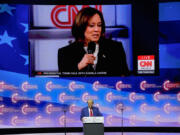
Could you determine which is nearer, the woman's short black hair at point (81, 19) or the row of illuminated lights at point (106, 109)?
the row of illuminated lights at point (106, 109)

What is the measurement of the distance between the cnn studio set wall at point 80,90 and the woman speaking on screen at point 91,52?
23cm

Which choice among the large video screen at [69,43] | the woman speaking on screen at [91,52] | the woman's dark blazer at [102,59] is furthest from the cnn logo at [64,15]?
the woman's dark blazer at [102,59]

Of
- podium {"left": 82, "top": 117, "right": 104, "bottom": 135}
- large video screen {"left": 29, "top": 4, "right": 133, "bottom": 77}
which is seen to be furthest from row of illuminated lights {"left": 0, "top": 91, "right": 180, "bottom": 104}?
podium {"left": 82, "top": 117, "right": 104, "bottom": 135}

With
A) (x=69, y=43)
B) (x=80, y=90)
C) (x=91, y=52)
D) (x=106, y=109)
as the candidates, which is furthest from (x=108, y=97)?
(x=69, y=43)

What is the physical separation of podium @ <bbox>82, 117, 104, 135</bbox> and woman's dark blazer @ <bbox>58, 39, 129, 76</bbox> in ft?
8.97

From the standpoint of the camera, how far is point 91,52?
8914 millimetres

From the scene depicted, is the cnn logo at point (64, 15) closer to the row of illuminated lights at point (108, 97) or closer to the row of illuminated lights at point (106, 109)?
the row of illuminated lights at point (108, 97)

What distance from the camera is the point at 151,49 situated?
8.84 meters

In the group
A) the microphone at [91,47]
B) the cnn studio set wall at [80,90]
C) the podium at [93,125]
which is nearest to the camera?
the podium at [93,125]

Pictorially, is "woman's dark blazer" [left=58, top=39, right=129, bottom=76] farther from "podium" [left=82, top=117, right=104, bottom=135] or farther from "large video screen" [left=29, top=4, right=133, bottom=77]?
"podium" [left=82, top=117, right=104, bottom=135]

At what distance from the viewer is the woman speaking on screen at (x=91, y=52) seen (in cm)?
886

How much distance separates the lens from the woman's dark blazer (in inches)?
349

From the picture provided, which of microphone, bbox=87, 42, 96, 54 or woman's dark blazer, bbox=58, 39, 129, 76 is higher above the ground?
microphone, bbox=87, 42, 96, 54

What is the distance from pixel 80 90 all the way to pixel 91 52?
110cm
